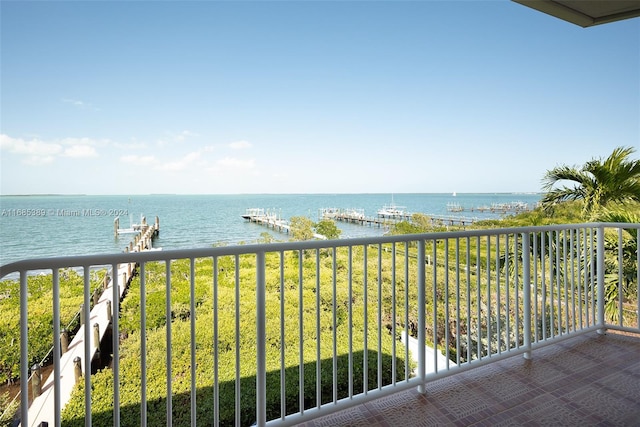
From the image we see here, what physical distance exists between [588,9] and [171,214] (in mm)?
24078

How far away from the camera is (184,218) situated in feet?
76.7

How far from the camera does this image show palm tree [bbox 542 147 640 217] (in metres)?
5.56

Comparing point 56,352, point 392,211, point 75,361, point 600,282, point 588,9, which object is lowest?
point 75,361

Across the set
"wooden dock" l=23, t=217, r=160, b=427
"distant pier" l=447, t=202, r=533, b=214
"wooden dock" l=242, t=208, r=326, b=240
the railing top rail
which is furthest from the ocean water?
the railing top rail

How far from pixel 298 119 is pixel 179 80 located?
6.95 meters

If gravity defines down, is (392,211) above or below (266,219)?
above

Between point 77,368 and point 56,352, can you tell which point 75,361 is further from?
point 56,352

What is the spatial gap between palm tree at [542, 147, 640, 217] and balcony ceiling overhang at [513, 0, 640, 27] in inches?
155

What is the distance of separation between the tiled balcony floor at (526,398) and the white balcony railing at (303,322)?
92 millimetres

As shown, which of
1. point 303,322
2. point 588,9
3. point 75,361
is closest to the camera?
point 588,9

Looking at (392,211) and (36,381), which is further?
(392,211)

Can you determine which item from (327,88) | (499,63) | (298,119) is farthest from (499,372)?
(298,119)

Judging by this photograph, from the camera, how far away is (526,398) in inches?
81.0

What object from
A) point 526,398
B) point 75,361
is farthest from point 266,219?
point 526,398
